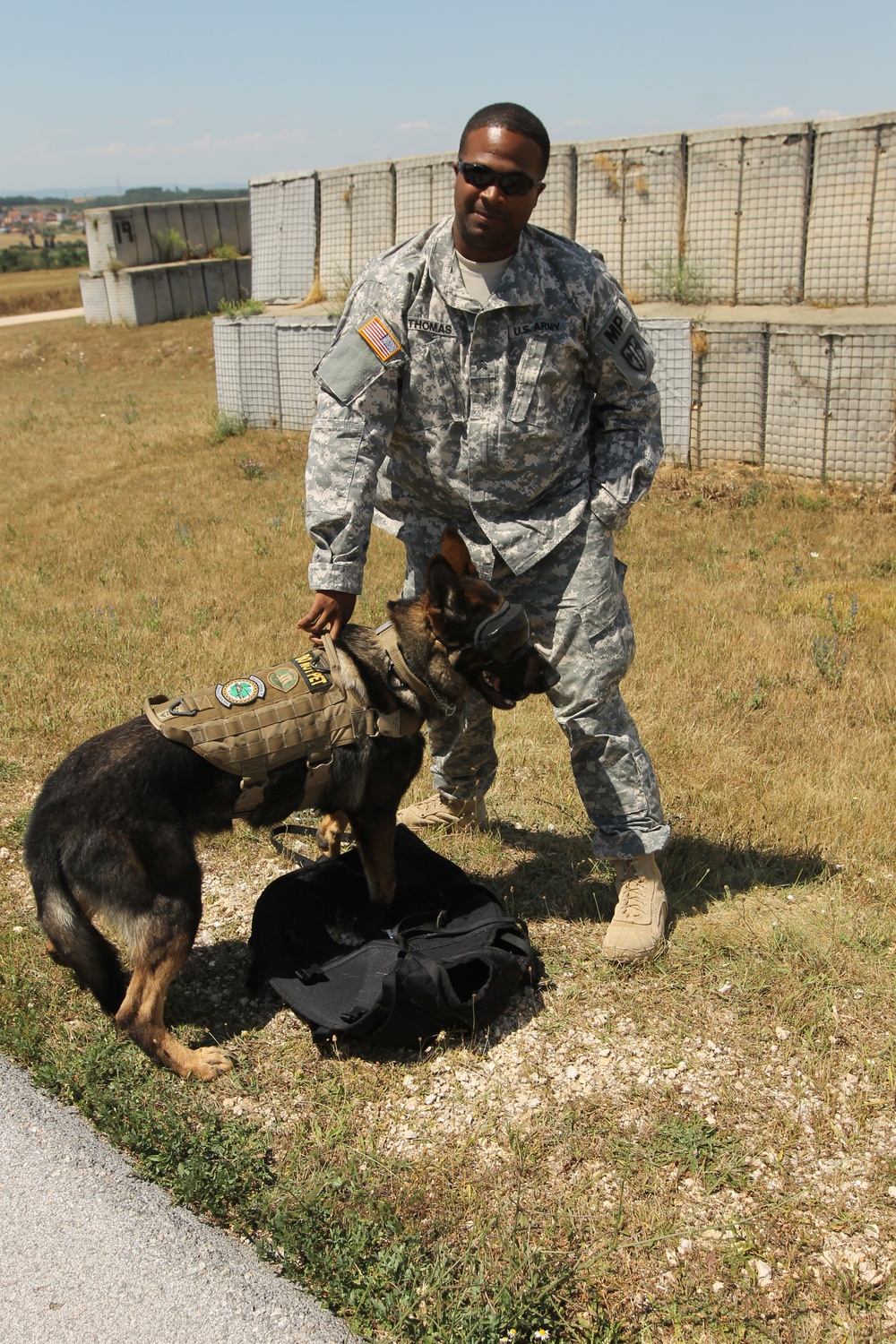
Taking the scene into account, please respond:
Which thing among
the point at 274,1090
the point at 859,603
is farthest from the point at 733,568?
the point at 274,1090

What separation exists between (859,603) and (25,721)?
16.5ft

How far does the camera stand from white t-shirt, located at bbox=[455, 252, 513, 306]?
134 inches

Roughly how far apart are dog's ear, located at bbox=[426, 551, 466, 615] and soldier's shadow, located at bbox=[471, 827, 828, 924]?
130cm

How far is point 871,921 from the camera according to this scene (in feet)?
12.6

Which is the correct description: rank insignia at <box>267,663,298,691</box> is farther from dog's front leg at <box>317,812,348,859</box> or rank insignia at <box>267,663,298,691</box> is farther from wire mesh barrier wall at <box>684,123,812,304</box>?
wire mesh barrier wall at <box>684,123,812,304</box>

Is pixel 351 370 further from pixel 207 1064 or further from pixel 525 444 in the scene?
pixel 207 1064

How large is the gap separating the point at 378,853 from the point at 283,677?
77cm

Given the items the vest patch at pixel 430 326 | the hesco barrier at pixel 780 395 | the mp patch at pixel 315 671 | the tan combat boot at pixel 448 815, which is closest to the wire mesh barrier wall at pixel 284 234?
the hesco barrier at pixel 780 395

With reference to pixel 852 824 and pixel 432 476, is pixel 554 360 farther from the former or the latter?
pixel 852 824

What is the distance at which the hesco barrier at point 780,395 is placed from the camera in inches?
329

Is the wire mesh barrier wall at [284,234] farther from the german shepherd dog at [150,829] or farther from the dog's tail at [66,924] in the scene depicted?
the dog's tail at [66,924]

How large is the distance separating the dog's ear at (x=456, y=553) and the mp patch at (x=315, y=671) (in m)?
0.53

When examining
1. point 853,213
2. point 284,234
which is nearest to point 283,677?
point 853,213

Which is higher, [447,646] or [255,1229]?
[447,646]
